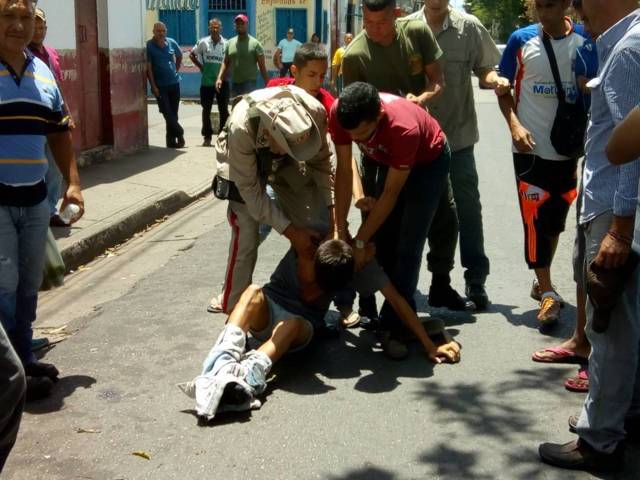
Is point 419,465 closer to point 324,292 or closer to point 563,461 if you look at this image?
point 563,461

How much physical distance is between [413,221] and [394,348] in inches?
27.5

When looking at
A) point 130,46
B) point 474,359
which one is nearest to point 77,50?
point 130,46

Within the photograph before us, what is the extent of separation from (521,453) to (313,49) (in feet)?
9.94

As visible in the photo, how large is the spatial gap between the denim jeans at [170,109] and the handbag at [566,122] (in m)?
8.49

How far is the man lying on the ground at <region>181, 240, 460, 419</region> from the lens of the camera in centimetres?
416

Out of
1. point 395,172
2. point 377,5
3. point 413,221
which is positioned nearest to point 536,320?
point 413,221

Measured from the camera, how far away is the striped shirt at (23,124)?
13.5ft

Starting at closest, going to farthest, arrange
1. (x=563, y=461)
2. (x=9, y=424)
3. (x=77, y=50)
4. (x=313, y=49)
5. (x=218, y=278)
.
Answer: (x=9, y=424) → (x=563, y=461) → (x=313, y=49) → (x=218, y=278) → (x=77, y=50)

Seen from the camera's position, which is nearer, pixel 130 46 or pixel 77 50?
pixel 77 50

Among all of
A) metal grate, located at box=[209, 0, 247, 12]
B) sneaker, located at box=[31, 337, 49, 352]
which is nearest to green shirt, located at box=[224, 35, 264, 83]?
sneaker, located at box=[31, 337, 49, 352]

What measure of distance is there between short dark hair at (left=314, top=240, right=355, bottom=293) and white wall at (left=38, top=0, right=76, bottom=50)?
6.57 meters

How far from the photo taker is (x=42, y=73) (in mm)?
4340

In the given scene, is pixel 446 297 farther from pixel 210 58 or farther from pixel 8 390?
pixel 210 58

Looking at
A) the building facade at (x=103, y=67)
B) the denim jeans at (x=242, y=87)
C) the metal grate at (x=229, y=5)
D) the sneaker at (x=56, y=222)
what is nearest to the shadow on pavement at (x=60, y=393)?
the sneaker at (x=56, y=222)
